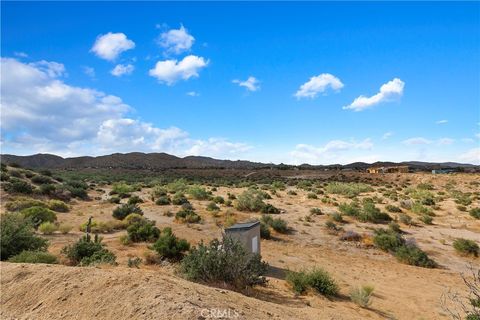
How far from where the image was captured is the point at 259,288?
9633 mm

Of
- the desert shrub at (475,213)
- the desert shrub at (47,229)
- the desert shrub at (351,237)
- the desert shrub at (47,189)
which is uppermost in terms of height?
the desert shrub at (47,189)

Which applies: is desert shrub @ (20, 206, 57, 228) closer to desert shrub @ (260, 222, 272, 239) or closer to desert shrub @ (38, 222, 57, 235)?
desert shrub @ (38, 222, 57, 235)

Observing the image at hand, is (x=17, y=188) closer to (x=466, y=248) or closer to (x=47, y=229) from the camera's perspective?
(x=47, y=229)

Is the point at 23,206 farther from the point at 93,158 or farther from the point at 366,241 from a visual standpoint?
the point at 93,158

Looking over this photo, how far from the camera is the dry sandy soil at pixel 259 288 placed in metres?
5.82

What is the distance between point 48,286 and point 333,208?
24898 mm

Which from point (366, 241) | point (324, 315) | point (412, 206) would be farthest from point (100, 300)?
point (412, 206)

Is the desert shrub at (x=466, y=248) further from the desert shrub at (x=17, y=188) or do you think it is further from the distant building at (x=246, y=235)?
the desert shrub at (x=17, y=188)

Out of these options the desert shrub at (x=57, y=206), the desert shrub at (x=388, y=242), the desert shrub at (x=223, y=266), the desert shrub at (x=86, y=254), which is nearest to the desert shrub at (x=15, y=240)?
the desert shrub at (x=86, y=254)

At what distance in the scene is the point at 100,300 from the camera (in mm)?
5926

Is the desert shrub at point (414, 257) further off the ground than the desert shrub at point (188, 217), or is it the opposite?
the desert shrub at point (188, 217)

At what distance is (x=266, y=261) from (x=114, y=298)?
8170 mm

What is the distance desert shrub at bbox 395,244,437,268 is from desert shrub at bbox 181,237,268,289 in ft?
28.6

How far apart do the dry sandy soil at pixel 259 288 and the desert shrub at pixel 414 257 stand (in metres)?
0.53
